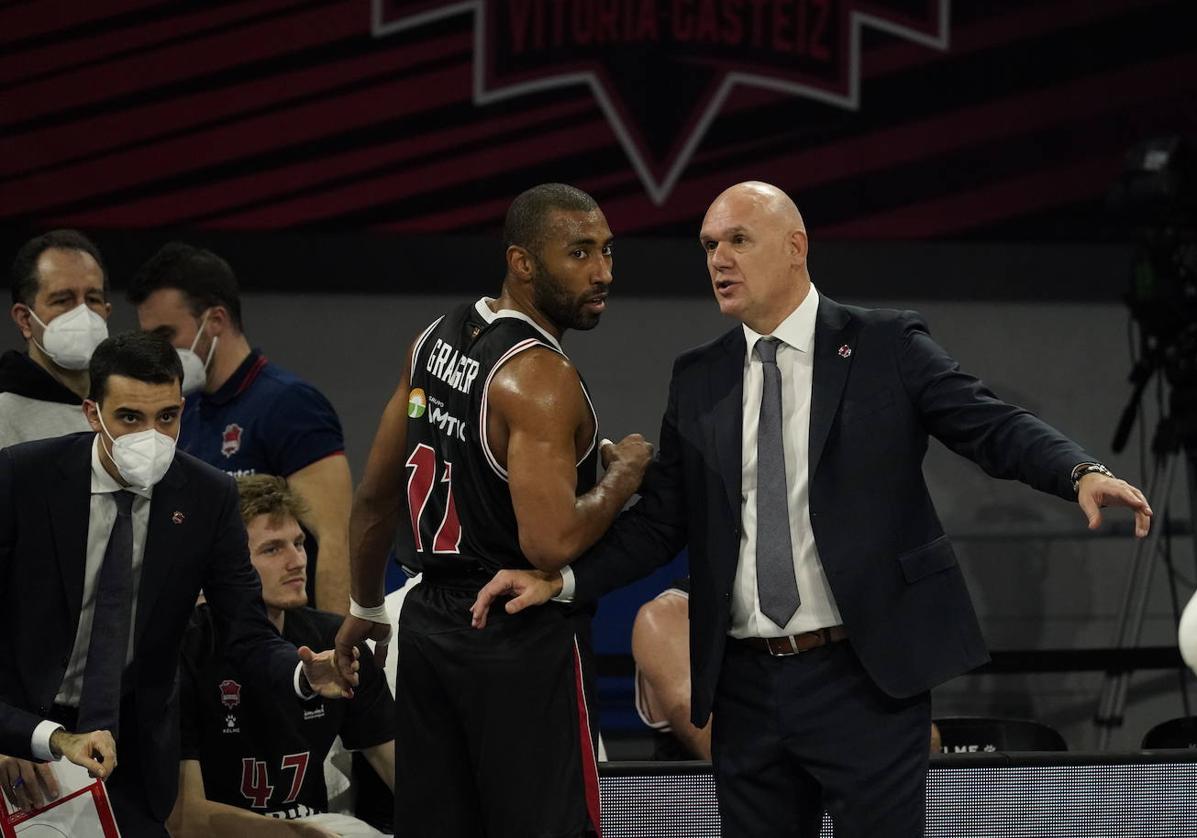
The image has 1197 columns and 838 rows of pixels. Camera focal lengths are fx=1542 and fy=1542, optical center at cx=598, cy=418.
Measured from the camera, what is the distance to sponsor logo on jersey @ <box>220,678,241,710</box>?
12.4 feet

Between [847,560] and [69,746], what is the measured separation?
1.52m

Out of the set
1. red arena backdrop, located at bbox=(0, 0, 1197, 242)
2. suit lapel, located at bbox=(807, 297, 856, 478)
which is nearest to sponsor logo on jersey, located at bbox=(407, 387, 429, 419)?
suit lapel, located at bbox=(807, 297, 856, 478)

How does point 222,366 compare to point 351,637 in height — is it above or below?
above

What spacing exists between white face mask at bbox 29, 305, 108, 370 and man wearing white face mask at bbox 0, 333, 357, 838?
83cm

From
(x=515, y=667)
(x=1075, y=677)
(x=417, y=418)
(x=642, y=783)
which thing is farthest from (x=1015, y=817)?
(x=1075, y=677)

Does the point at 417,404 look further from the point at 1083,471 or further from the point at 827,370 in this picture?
the point at 1083,471

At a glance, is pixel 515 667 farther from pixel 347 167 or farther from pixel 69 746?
pixel 347 167

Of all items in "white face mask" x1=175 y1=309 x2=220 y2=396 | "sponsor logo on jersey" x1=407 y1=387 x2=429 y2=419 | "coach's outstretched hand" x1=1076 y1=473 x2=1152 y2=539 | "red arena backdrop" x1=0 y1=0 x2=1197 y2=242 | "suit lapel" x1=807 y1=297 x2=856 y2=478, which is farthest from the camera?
"red arena backdrop" x1=0 y1=0 x2=1197 y2=242

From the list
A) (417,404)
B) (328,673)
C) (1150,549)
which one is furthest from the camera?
(1150,549)

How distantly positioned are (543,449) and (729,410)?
0.42 metres

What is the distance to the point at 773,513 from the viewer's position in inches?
116

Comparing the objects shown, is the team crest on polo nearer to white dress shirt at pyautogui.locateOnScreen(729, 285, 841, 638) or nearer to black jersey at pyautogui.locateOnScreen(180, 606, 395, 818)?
black jersey at pyautogui.locateOnScreen(180, 606, 395, 818)

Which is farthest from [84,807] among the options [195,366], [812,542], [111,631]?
[195,366]

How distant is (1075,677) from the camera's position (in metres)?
6.70
